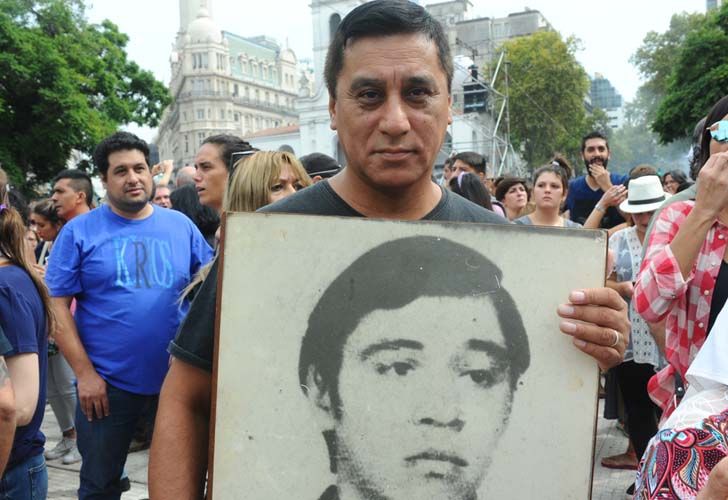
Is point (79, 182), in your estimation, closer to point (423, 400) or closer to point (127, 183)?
point (127, 183)

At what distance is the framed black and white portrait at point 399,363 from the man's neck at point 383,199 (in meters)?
0.16

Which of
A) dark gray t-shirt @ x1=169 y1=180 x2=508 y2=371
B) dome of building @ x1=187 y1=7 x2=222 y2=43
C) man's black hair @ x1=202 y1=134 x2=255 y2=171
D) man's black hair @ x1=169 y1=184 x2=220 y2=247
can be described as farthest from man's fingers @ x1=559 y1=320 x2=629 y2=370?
dome of building @ x1=187 y1=7 x2=222 y2=43

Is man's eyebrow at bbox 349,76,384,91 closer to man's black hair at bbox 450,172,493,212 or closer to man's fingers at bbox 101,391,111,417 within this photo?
man's fingers at bbox 101,391,111,417

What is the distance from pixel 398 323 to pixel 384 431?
19cm

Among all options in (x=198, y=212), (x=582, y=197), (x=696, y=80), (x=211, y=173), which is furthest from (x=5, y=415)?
(x=696, y=80)

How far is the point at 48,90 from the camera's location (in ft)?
93.2

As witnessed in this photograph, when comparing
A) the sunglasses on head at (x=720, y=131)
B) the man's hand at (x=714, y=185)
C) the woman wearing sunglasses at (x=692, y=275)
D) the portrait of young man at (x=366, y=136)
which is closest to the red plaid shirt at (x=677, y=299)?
the woman wearing sunglasses at (x=692, y=275)

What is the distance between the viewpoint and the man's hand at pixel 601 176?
594cm

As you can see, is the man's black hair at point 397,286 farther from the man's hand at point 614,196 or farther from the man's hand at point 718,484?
the man's hand at point 614,196

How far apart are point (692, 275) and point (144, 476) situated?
12.6 ft

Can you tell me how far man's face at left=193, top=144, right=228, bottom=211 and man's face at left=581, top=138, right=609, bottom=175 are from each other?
11.3 ft

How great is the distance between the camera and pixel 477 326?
1.30 meters

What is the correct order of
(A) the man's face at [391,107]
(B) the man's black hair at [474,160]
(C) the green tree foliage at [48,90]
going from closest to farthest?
1. (A) the man's face at [391,107]
2. (B) the man's black hair at [474,160]
3. (C) the green tree foliage at [48,90]

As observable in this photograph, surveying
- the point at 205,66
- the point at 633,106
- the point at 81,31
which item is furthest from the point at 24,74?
the point at 633,106
